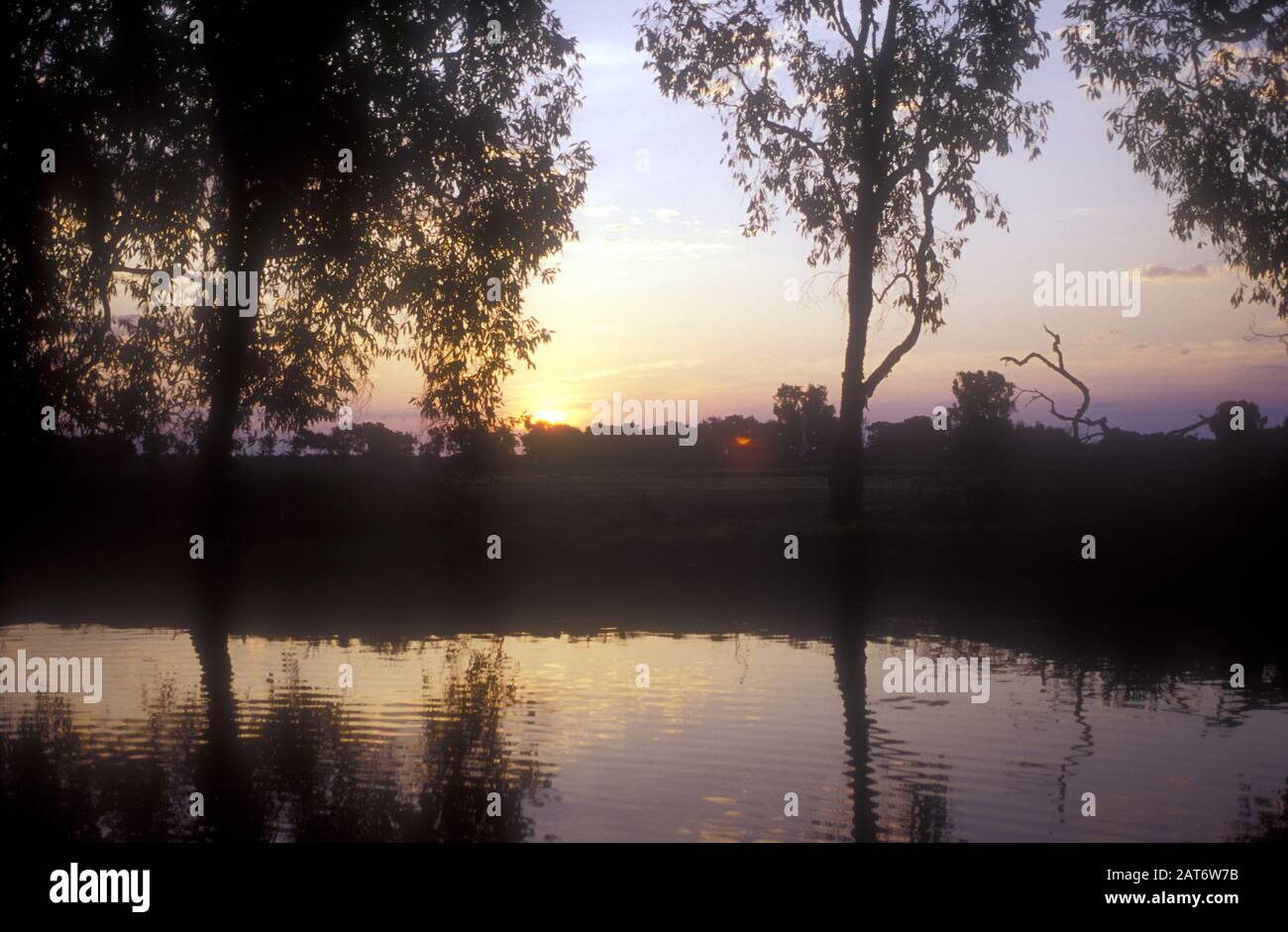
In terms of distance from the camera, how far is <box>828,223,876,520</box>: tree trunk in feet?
97.8

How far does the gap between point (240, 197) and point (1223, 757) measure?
857 inches

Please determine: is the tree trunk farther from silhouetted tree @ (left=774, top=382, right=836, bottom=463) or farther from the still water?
silhouetted tree @ (left=774, top=382, right=836, bottom=463)

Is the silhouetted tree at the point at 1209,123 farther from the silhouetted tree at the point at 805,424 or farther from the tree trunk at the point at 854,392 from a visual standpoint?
the silhouetted tree at the point at 805,424

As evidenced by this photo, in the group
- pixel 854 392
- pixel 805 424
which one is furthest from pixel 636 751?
pixel 805 424

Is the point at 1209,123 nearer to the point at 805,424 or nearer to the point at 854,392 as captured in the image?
the point at 854,392

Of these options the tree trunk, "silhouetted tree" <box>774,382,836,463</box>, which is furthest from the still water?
"silhouetted tree" <box>774,382,836,463</box>

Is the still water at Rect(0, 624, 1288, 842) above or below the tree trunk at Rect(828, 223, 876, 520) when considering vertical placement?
below

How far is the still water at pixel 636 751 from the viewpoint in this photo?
A: 8070 mm

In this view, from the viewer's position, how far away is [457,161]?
2772 centimetres

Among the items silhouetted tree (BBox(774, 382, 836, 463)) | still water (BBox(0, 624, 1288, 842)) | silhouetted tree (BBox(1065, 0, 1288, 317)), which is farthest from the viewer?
silhouetted tree (BBox(774, 382, 836, 463))

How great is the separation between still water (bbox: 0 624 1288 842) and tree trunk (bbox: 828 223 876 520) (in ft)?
47.2

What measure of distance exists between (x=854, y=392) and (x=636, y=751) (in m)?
21.3

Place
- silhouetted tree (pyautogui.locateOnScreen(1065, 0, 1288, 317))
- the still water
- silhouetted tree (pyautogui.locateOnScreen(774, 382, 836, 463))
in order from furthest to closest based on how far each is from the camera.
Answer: silhouetted tree (pyautogui.locateOnScreen(774, 382, 836, 463))
silhouetted tree (pyautogui.locateOnScreen(1065, 0, 1288, 317))
the still water

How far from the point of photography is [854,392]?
30484 millimetres
